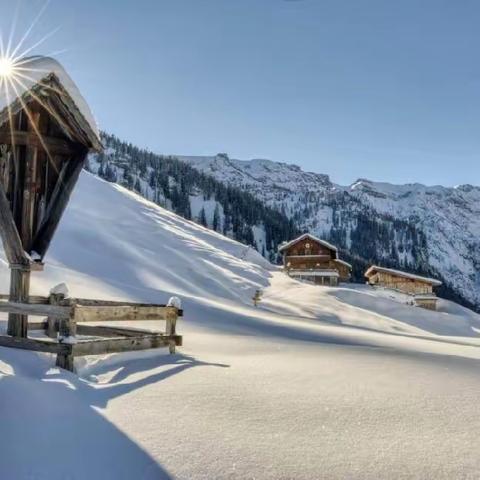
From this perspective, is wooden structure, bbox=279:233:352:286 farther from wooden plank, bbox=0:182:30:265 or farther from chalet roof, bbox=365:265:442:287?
wooden plank, bbox=0:182:30:265

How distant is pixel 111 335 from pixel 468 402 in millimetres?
7459

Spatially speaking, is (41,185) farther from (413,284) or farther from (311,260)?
(413,284)

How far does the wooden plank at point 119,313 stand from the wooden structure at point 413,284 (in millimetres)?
55993

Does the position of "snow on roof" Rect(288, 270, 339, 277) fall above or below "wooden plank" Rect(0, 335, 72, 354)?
above

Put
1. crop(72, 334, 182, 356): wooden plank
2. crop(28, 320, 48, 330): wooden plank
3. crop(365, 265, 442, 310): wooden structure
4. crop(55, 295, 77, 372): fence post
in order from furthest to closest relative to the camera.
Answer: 1. crop(365, 265, 442, 310): wooden structure
2. crop(28, 320, 48, 330): wooden plank
3. crop(72, 334, 182, 356): wooden plank
4. crop(55, 295, 77, 372): fence post

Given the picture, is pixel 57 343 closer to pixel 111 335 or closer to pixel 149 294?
pixel 111 335

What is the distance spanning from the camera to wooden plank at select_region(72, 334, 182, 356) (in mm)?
8137

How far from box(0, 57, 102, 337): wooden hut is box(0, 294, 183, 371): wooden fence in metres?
0.73

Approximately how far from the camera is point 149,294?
2400cm

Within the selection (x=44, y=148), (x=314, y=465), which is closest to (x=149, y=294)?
(x=44, y=148)

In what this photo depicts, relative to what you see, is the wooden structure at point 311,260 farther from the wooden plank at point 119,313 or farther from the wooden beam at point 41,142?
the wooden beam at point 41,142

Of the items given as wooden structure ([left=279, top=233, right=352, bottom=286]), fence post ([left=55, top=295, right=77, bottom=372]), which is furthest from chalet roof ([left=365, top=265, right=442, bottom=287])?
fence post ([left=55, top=295, right=77, bottom=372])

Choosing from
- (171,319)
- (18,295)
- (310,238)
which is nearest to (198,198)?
(310,238)

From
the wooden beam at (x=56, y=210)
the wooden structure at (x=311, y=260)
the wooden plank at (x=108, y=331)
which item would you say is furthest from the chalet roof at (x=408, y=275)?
the wooden beam at (x=56, y=210)
